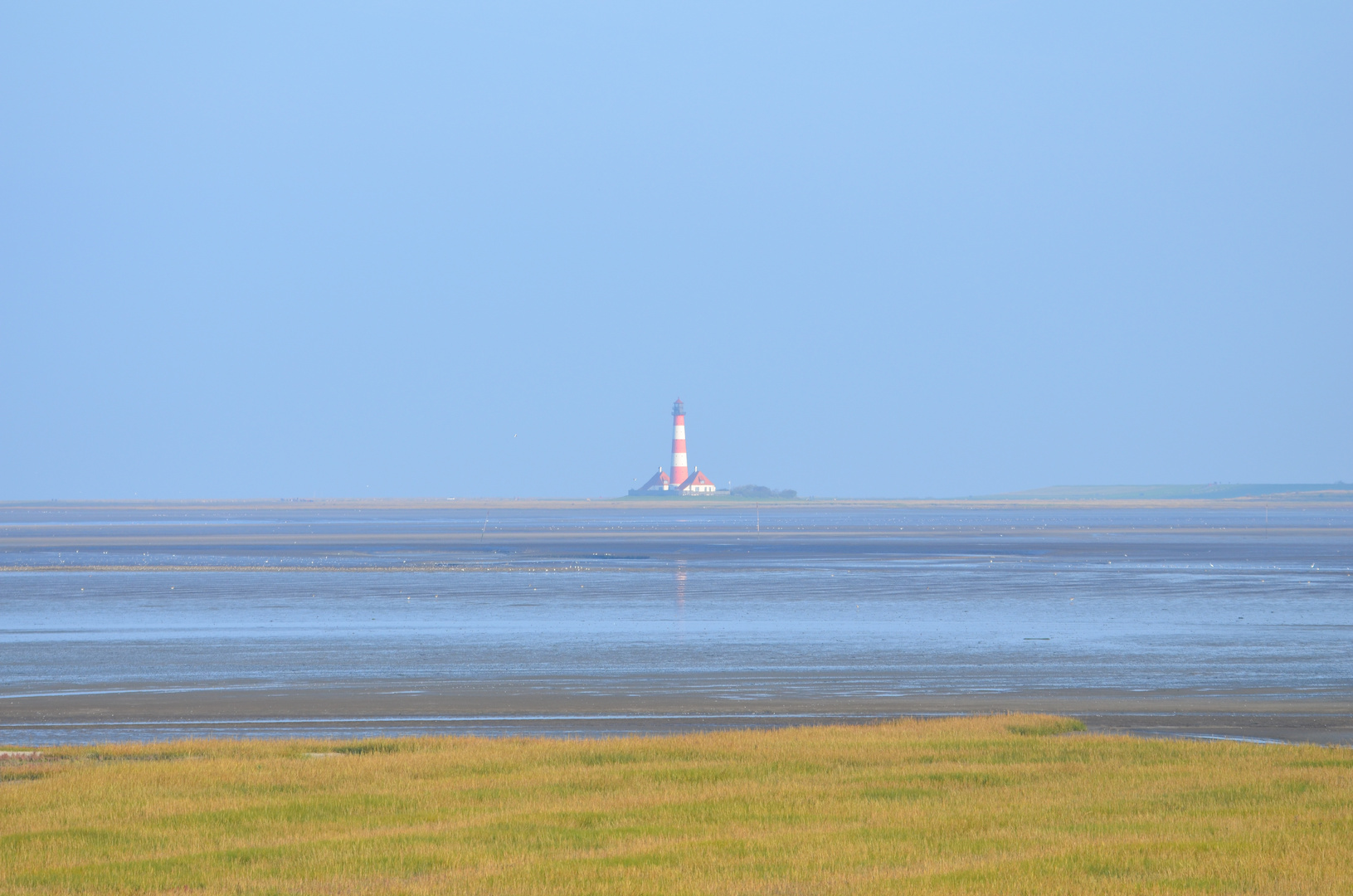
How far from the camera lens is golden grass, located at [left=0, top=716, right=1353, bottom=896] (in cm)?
1032

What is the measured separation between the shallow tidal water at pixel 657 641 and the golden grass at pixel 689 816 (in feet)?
11.4

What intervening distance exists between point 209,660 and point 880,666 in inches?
497

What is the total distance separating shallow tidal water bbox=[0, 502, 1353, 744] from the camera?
21438 mm

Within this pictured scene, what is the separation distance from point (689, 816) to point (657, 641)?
1905cm

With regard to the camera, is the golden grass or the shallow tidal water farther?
the shallow tidal water

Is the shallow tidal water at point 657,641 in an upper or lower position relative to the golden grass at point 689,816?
lower

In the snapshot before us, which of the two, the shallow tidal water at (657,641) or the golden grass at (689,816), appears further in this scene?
the shallow tidal water at (657,641)

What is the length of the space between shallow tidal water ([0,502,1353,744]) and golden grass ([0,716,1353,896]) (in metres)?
3.46

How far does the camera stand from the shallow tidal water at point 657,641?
70.3 ft

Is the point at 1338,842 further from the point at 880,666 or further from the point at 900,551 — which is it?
the point at 900,551

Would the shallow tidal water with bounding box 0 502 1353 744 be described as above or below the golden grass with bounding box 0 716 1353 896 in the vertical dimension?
below

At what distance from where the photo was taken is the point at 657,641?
31.7 m

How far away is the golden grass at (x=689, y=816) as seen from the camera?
33.9 ft

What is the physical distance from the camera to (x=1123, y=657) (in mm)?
28500
